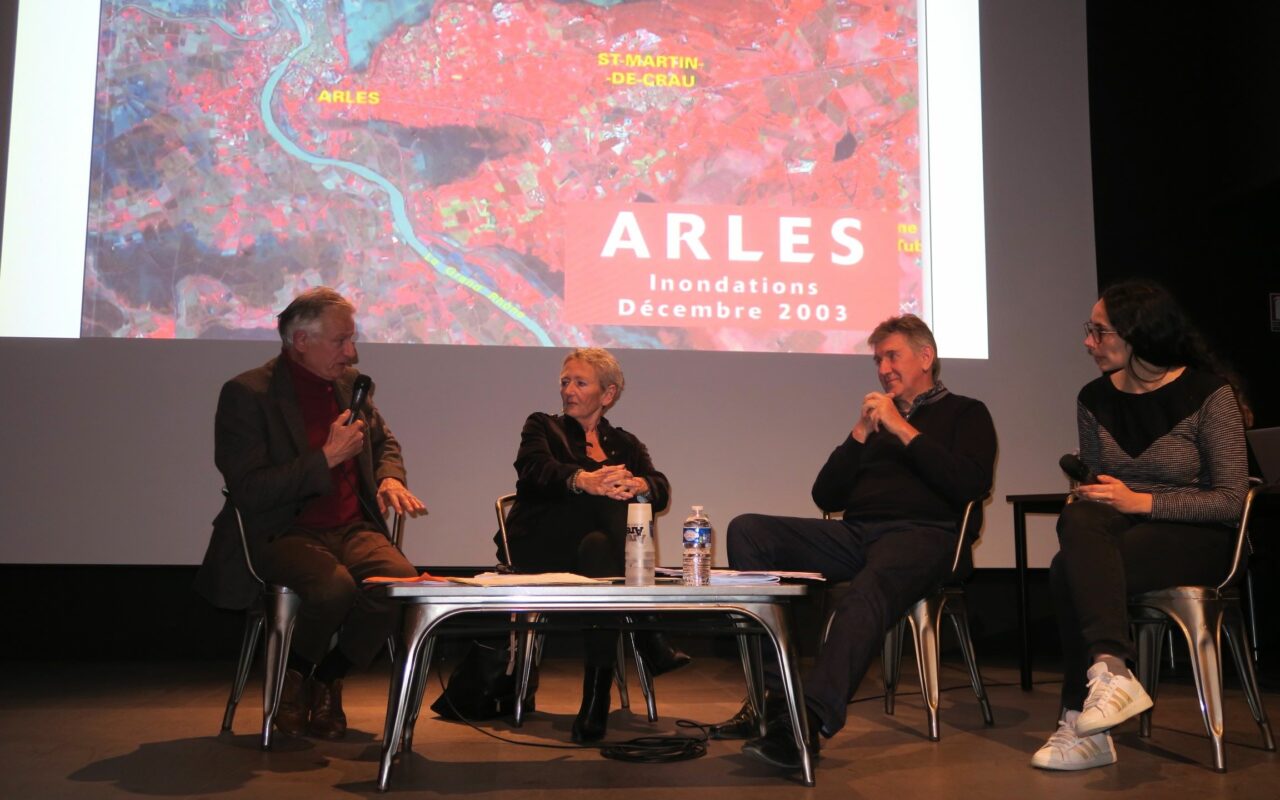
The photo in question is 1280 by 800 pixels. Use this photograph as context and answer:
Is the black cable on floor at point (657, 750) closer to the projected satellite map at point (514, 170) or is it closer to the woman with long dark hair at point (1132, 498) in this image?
the woman with long dark hair at point (1132, 498)

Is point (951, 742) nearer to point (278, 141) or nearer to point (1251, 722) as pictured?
point (1251, 722)

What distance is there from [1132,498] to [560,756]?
53.0 inches

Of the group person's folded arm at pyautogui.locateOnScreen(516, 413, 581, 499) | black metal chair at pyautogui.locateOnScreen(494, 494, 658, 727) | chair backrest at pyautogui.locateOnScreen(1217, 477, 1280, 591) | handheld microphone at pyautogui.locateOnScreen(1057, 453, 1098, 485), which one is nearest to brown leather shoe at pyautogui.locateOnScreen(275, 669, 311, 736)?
black metal chair at pyautogui.locateOnScreen(494, 494, 658, 727)

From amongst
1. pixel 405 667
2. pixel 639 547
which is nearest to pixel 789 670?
pixel 639 547

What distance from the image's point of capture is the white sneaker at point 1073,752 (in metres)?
2.16

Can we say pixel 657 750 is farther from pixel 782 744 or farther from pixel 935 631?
pixel 935 631

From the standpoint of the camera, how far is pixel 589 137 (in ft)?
13.5

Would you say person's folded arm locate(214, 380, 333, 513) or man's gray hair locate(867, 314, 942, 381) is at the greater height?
man's gray hair locate(867, 314, 942, 381)

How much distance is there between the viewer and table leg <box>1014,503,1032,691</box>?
349cm

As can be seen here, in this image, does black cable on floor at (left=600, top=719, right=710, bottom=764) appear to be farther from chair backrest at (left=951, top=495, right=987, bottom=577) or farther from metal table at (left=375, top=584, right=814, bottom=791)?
chair backrest at (left=951, top=495, right=987, bottom=577)

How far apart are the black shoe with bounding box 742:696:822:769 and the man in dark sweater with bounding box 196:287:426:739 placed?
0.92m

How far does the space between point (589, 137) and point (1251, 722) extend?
2.84 metres

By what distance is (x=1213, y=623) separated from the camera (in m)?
2.29

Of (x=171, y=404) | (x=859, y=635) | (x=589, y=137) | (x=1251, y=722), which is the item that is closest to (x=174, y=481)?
(x=171, y=404)
